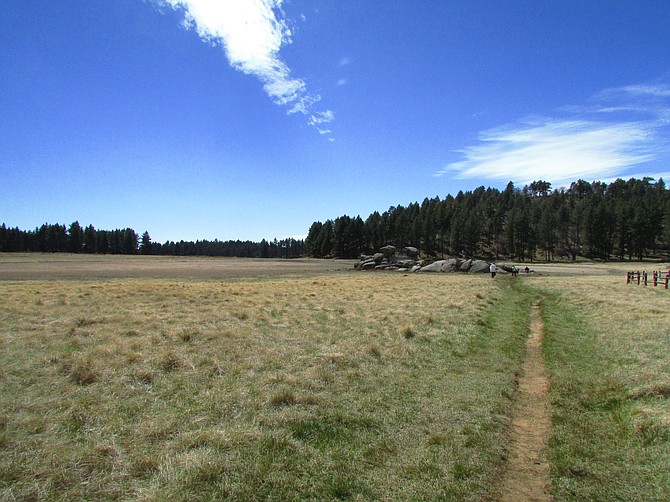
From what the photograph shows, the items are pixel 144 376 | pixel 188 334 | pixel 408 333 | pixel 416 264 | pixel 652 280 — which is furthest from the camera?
pixel 416 264

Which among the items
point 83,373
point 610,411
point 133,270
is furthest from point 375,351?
point 133,270

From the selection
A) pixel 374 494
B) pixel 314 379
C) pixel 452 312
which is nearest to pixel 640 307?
pixel 452 312

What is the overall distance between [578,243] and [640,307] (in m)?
129

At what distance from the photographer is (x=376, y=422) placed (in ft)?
23.3

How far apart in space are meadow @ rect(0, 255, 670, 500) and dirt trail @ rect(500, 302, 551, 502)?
0.61ft

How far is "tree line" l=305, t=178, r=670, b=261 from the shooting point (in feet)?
367

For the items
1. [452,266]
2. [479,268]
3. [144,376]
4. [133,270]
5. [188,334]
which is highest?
[452,266]

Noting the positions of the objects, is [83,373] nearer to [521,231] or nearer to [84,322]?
[84,322]

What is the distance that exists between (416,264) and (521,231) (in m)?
63.8

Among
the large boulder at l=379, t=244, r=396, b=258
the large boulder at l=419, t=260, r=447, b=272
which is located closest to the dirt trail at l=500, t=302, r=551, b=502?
the large boulder at l=419, t=260, r=447, b=272

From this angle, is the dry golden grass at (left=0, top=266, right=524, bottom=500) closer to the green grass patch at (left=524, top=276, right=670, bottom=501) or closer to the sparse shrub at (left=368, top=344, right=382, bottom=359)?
the sparse shrub at (left=368, top=344, right=382, bottom=359)

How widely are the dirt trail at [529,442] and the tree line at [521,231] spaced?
408ft

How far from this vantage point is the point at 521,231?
121188 millimetres

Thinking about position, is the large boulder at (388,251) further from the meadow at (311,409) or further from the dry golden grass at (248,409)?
the dry golden grass at (248,409)
